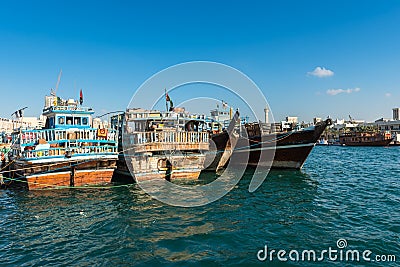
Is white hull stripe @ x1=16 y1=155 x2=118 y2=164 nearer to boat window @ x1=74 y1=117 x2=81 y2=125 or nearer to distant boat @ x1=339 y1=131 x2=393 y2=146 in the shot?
boat window @ x1=74 y1=117 x2=81 y2=125

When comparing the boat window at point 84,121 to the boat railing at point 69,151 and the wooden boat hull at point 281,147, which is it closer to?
the boat railing at point 69,151

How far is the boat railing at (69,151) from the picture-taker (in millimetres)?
13961

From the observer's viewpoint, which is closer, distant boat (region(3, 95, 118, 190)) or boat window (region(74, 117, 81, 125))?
distant boat (region(3, 95, 118, 190))

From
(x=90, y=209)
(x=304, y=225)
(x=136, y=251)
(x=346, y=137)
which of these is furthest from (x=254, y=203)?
(x=346, y=137)

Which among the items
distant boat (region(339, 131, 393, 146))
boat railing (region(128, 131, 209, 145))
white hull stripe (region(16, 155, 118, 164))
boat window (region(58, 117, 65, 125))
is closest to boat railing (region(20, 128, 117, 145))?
white hull stripe (region(16, 155, 118, 164))

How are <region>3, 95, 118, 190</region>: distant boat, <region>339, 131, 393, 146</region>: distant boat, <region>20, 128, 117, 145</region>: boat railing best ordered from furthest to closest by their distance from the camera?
<region>339, 131, 393, 146</region>: distant boat → <region>20, 128, 117, 145</region>: boat railing → <region>3, 95, 118, 190</region>: distant boat

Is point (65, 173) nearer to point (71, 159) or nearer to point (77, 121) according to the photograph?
point (71, 159)

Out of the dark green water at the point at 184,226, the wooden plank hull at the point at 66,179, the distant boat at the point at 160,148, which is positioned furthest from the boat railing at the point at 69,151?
the dark green water at the point at 184,226

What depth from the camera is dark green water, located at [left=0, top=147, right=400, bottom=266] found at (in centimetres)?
741

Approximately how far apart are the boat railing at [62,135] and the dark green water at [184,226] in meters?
3.14

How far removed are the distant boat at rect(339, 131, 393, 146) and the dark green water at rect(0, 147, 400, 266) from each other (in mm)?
Answer: 58290

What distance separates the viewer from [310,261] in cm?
705

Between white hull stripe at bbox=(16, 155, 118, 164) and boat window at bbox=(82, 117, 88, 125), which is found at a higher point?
boat window at bbox=(82, 117, 88, 125)

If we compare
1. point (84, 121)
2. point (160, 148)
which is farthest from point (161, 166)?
point (84, 121)
